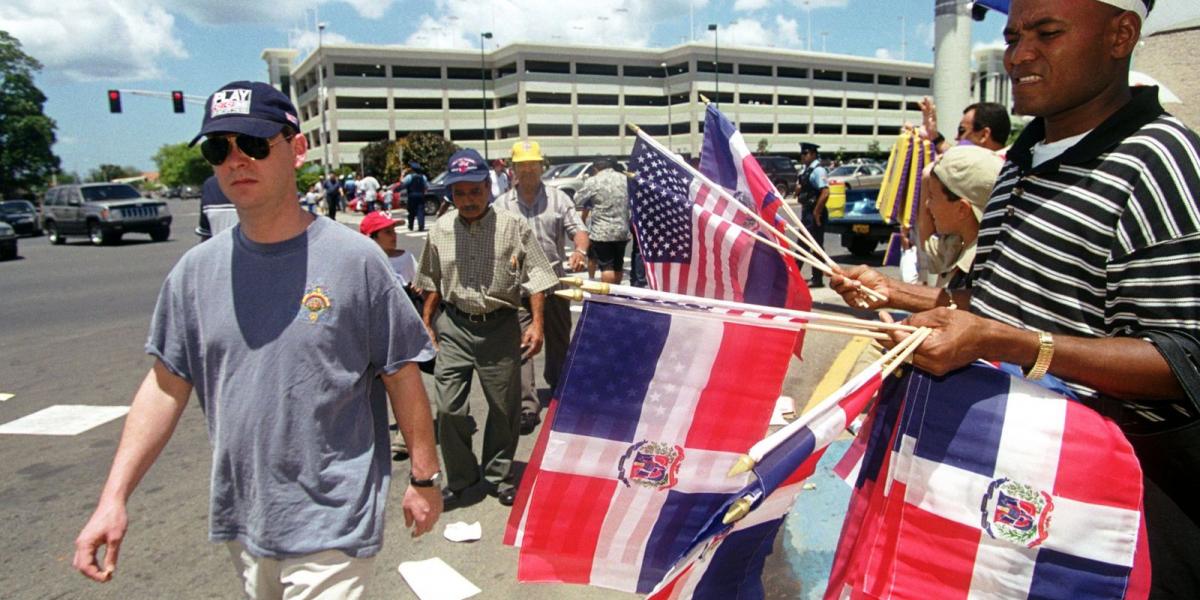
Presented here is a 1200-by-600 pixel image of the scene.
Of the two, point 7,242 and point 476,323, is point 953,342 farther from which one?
point 7,242

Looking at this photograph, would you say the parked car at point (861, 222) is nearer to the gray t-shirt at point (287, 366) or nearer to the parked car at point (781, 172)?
the gray t-shirt at point (287, 366)

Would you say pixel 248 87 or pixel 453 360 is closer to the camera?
pixel 248 87

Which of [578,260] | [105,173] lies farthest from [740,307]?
[105,173]

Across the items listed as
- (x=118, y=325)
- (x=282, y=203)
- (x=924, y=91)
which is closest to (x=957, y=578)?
(x=282, y=203)

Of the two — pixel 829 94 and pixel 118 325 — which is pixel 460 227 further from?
pixel 829 94

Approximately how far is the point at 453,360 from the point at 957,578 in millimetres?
3448

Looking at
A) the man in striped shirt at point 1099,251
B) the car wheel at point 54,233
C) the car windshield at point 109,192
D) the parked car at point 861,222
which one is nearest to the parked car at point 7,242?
the car windshield at point 109,192

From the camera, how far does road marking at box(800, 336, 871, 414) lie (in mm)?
6227

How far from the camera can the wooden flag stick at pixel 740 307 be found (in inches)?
72.8

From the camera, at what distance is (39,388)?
788 centimetres

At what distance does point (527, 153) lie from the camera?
648 centimetres

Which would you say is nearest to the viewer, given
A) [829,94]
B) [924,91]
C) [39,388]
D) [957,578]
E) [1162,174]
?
[1162,174]

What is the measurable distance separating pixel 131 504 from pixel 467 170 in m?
2.76

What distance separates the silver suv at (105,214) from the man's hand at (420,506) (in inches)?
1044
